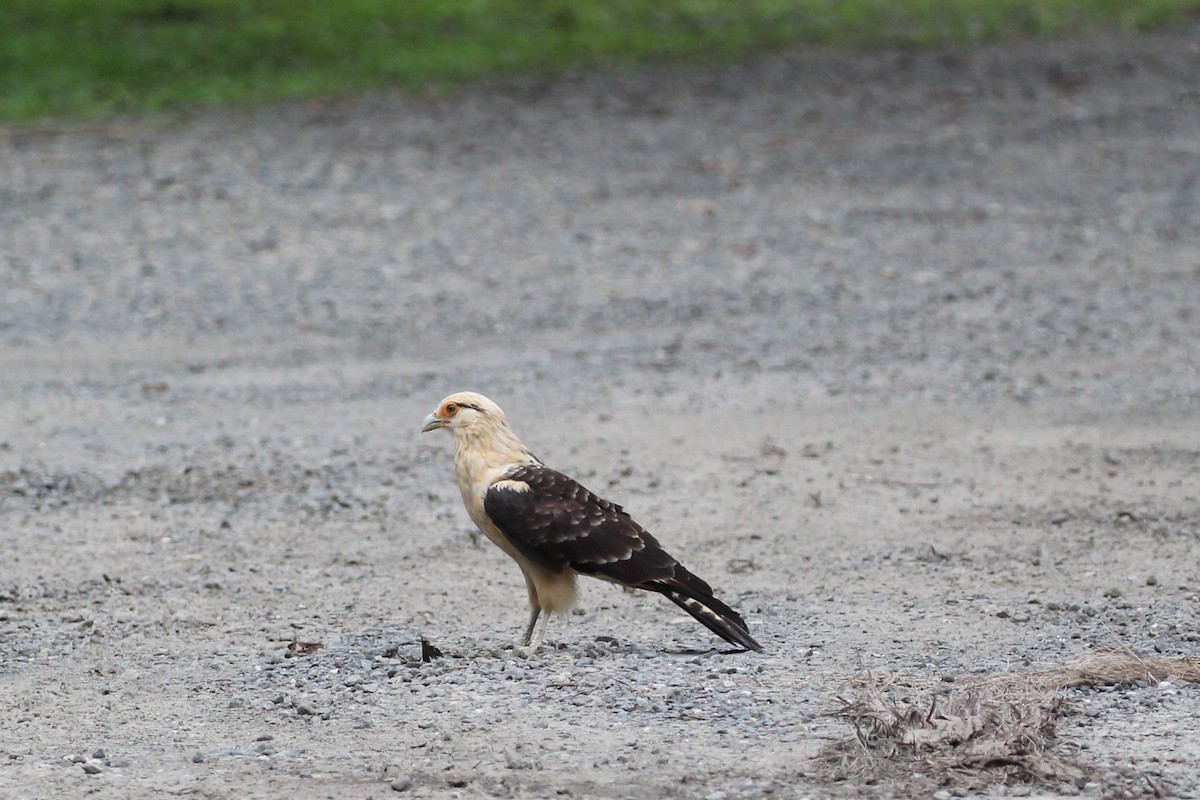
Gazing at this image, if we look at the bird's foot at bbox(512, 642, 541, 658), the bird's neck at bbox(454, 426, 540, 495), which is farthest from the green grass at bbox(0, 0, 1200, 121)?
the bird's foot at bbox(512, 642, 541, 658)

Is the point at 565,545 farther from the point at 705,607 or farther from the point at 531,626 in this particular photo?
the point at 705,607

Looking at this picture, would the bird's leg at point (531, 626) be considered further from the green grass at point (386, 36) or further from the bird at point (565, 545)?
the green grass at point (386, 36)

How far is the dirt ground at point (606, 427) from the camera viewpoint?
4.87 metres

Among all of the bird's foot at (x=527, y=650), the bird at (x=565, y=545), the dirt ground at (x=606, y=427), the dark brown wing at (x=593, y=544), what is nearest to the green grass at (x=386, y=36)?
the dirt ground at (x=606, y=427)

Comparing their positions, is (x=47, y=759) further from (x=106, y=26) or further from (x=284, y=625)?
(x=106, y=26)

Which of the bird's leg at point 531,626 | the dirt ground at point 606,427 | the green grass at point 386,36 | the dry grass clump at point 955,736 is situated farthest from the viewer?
the green grass at point 386,36

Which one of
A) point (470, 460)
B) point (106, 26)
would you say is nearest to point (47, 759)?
point (470, 460)

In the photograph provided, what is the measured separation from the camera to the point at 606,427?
8328 millimetres

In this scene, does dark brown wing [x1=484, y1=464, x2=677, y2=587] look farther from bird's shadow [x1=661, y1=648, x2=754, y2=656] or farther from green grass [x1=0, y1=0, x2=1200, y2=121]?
green grass [x1=0, y1=0, x2=1200, y2=121]

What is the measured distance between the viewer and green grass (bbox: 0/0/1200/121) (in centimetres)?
1661

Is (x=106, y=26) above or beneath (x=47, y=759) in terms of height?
above

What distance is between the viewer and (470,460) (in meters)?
5.85

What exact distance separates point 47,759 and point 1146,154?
11390 mm

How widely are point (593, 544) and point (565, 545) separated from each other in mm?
89
